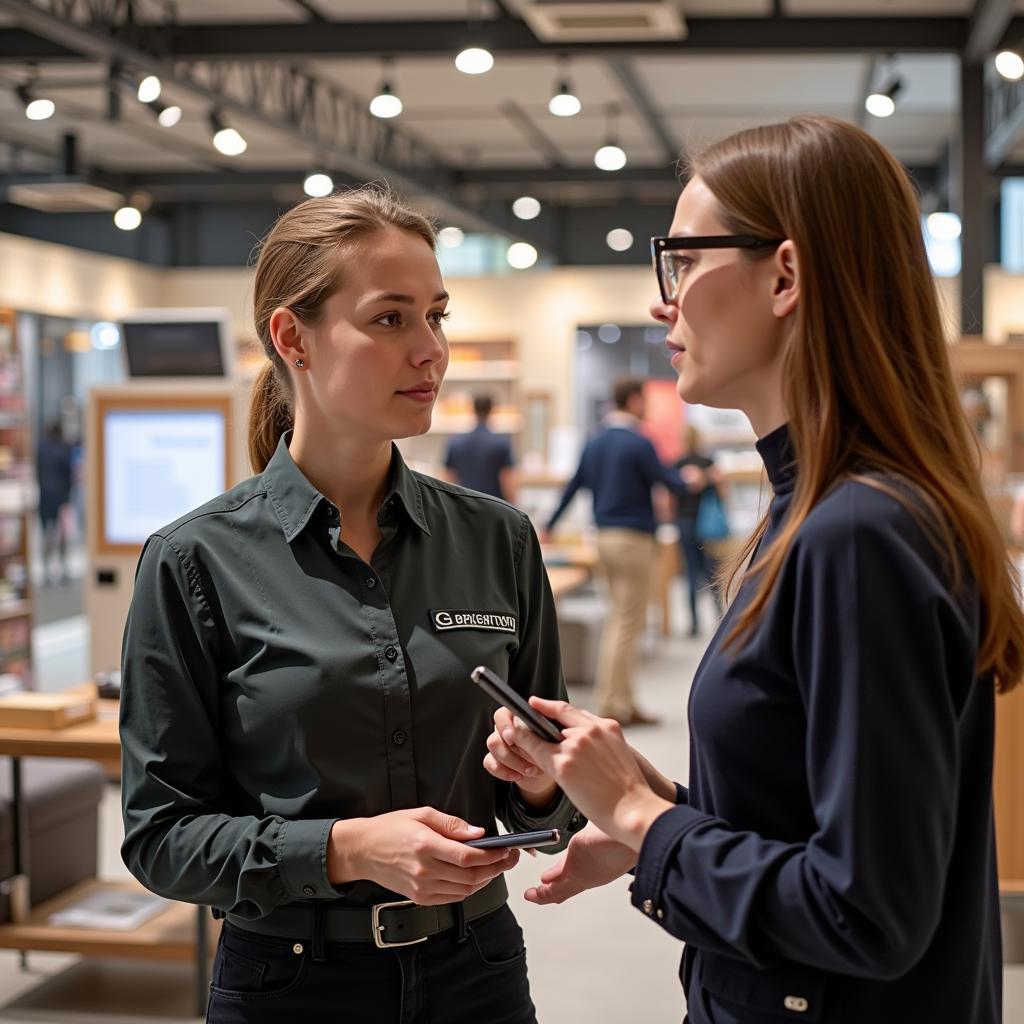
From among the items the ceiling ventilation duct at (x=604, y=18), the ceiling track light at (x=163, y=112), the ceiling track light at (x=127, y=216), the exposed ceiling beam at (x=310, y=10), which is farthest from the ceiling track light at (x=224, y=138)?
the ceiling track light at (x=127, y=216)

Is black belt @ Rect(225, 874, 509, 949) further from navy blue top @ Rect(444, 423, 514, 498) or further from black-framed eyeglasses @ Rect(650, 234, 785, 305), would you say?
navy blue top @ Rect(444, 423, 514, 498)

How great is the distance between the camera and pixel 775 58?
33.9 feet

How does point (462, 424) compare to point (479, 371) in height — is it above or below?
below

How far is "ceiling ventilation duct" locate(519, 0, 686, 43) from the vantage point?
24.0 ft

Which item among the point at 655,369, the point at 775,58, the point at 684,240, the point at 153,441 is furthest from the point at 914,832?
the point at 655,369

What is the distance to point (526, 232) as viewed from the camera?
17.0 metres

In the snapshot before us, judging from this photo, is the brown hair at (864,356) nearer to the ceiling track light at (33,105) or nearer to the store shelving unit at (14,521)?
the store shelving unit at (14,521)

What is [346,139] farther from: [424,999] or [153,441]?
[424,999]

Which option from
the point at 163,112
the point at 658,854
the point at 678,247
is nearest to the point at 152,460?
the point at 163,112

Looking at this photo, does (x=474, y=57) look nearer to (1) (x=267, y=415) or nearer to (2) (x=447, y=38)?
(2) (x=447, y=38)

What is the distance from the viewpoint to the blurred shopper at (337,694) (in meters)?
1.59

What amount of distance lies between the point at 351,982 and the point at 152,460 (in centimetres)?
448

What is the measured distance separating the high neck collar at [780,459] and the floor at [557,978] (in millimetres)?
2987

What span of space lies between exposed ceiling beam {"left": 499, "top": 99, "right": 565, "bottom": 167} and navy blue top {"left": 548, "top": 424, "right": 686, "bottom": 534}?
16.0 feet
